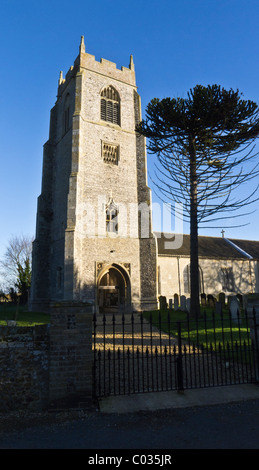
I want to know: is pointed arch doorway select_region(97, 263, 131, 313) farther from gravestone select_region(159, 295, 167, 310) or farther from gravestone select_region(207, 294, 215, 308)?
gravestone select_region(207, 294, 215, 308)

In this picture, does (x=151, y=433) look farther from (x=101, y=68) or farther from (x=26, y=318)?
(x=101, y=68)

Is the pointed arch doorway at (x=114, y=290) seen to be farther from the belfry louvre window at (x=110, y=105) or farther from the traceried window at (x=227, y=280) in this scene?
the traceried window at (x=227, y=280)

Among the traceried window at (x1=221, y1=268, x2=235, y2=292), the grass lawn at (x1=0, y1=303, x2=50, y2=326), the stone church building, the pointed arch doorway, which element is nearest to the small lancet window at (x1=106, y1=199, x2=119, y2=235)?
the stone church building

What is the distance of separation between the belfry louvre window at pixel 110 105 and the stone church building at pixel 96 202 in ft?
0.25

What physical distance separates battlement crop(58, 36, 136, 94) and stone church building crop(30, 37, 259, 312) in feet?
0.28

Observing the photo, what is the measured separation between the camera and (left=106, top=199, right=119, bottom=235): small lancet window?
19156 mm

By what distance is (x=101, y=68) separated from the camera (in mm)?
21406

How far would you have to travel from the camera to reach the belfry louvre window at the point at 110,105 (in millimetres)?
21062

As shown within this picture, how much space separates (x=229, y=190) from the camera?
9711 mm

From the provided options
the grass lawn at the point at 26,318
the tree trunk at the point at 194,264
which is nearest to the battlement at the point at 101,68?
the tree trunk at the point at 194,264

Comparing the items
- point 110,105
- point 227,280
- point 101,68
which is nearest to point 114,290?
point 110,105

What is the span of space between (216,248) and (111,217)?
16.0m
